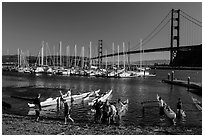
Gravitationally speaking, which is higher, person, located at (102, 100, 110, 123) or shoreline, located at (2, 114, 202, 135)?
person, located at (102, 100, 110, 123)

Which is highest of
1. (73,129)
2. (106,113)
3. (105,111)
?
(105,111)

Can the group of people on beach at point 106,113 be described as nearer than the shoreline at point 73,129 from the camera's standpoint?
No

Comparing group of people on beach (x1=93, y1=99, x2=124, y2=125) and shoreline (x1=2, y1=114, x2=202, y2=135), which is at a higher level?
group of people on beach (x1=93, y1=99, x2=124, y2=125)

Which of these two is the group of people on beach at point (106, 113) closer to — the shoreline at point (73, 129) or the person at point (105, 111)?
the person at point (105, 111)

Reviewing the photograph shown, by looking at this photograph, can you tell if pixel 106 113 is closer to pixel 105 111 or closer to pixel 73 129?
pixel 105 111

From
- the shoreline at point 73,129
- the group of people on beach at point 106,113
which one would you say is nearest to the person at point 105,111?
the group of people on beach at point 106,113

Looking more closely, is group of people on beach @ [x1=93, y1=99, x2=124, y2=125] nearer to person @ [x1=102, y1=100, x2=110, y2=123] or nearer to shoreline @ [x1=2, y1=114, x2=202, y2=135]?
person @ [x1=102, y1=100, x2=110, y2=123]

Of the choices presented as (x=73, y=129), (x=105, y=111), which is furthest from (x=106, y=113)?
(x=73, y=129)

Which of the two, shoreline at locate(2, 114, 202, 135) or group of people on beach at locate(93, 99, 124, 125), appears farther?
group of people on beach at locate(93, 99, 124, 125)

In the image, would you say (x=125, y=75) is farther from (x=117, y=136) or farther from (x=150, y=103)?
(x=117, y=136)

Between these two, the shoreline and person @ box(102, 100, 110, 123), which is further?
person @ box(102, 100, 110, 123)

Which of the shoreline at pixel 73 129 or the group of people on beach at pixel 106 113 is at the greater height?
the group of people on beach at pixel 106 113

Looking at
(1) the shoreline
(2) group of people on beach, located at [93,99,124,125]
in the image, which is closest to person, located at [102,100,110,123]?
(2) group of people on beach, located at [93,99,124,125]

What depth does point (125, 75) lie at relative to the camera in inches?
2707
